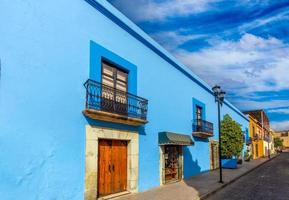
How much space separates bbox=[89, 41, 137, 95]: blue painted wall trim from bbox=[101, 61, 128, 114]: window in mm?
197

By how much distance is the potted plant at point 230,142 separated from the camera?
2169 cm

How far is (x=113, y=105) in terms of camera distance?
371 inches

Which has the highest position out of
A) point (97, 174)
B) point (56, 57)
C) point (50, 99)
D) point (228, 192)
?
point (56, 57)

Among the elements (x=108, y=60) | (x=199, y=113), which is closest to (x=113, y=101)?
(x=108, y=60)

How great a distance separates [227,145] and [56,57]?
1671 cm

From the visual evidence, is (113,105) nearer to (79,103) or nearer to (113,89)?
(113,89)

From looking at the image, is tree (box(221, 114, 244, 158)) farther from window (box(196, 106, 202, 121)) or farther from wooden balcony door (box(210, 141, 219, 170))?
window (box(196, 106, 202, 121))

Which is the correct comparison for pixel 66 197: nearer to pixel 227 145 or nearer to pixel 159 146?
pixel 159 146

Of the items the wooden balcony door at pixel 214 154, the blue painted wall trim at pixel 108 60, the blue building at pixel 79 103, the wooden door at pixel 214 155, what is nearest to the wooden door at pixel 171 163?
the blue building at pixel 79 103

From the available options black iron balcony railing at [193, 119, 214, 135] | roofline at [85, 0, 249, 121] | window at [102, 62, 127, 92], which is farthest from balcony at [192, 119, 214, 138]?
window at [102, 62, 127, 92]

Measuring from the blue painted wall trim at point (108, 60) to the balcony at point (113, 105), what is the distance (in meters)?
0.31

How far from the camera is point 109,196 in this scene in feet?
30.8

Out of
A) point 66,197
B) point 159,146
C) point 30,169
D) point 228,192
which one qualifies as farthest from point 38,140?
point 228,192

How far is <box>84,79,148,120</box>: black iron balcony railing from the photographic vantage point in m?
8.64
